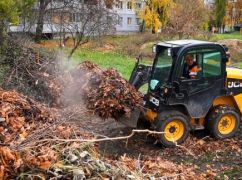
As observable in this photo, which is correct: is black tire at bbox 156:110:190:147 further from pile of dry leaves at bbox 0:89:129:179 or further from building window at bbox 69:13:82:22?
building window at bbox 69:13:82:22

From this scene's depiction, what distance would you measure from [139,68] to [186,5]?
22.6 metres

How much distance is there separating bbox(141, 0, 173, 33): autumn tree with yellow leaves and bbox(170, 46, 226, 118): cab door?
26.5m

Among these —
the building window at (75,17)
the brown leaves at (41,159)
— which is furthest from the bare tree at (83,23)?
the brown leaves at (41,159)

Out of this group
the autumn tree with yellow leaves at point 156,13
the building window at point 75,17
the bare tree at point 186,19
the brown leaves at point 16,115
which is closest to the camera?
the brown leaves at point 16,115

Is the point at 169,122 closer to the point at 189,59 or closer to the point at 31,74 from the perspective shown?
the point at 189,59

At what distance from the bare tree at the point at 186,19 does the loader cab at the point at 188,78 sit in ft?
68.4

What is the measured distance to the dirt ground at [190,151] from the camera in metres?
7.30

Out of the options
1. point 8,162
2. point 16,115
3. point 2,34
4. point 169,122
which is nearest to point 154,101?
point 169,122

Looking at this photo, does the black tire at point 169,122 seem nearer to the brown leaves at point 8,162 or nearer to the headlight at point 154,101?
the headlight at point 154,101

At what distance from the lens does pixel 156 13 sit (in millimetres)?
Result: 35969

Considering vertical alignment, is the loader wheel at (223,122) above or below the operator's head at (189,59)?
below

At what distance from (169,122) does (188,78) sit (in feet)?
3.27

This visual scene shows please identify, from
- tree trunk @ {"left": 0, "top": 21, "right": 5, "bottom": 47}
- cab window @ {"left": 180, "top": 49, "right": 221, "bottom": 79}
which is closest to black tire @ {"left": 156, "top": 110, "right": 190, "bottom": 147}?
cab window @ {"left": 180, "top": 49, "right": 221, "bottom": 79}

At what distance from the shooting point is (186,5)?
30781mm
